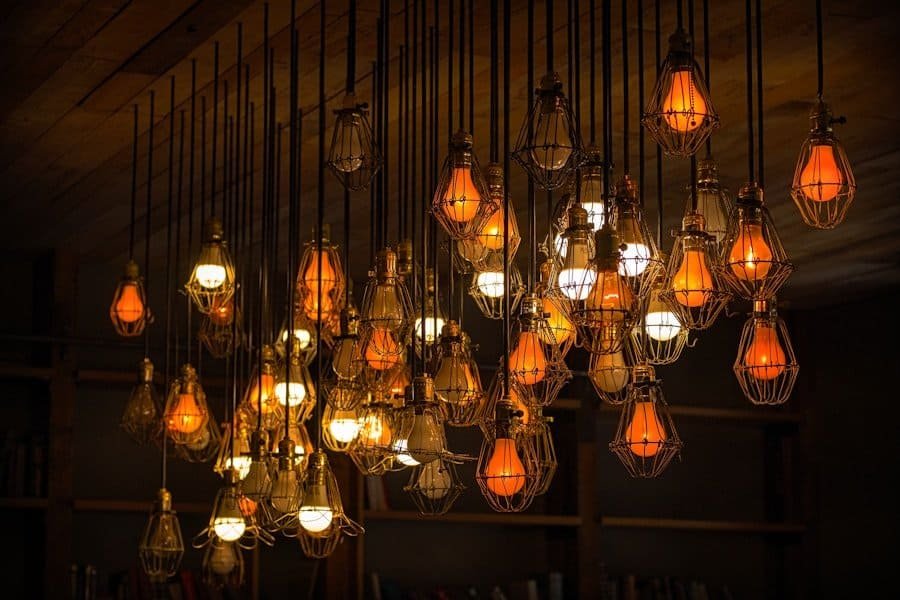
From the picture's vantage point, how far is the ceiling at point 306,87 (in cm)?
479

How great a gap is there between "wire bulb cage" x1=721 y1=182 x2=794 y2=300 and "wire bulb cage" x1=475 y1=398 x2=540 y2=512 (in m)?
0.63

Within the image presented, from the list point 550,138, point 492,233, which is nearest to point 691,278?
point 550,138

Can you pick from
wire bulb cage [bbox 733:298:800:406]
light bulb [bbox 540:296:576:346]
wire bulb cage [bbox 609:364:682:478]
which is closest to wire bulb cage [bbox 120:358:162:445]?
light bulb [bbox 540:296:576:346]

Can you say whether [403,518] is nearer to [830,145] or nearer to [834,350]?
[834,350]

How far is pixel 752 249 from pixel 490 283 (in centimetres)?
143

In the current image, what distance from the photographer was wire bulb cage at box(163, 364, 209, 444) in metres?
5.55

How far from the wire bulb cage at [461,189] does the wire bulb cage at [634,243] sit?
352mm

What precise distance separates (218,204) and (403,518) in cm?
214

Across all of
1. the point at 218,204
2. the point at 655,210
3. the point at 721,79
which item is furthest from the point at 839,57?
the point at 218,204

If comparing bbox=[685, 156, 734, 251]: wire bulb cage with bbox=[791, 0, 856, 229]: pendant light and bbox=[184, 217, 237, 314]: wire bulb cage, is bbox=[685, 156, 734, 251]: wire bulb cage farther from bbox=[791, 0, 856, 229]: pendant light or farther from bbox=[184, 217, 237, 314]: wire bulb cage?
bbox=[184, 217, 237, 314]: wire bulb cage

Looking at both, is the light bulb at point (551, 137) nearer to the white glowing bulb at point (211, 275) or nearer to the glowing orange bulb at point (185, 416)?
the white glowing bulb at point (211, 275)

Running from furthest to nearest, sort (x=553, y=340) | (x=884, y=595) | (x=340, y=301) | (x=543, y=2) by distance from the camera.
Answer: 1. (x=884, y=595)
2. (x=340, y=301)
3. (x=543, y=2)
4. (x=553, y=340)

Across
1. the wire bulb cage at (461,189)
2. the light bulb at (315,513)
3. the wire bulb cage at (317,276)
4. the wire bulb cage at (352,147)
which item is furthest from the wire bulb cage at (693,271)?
the wire bulb cage at (317,276)

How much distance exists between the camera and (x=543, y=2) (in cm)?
466
